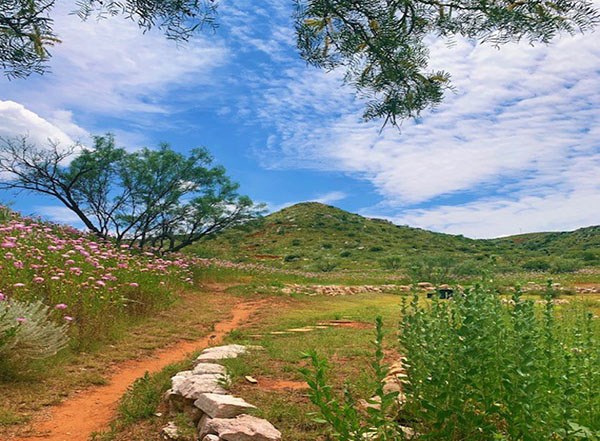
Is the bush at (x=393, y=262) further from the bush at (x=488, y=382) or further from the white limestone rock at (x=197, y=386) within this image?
the bush at (x=488, y=382)

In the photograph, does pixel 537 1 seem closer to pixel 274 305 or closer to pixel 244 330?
pixel 244 330

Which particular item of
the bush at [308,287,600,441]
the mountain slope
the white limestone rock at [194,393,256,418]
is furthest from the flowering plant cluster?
the mountain slope

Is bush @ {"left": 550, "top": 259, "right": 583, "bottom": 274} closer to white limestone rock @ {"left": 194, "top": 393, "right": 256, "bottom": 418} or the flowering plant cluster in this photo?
the flowering plant cluster

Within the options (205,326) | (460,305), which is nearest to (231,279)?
(205,326)

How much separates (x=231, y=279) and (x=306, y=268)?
1412 centimetres

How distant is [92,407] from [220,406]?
192 cm

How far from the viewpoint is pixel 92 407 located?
4.74m

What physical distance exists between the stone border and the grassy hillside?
69.6ft

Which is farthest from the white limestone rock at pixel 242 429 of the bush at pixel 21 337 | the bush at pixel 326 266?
the bush at pixel 326 266

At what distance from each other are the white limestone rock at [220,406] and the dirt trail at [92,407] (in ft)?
3.61

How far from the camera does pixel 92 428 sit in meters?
4.19

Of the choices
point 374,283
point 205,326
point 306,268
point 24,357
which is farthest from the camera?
point 306,268

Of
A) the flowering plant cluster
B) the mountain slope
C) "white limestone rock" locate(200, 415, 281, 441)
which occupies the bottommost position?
"white limestone rock" locate(200, 415, 281, 441)

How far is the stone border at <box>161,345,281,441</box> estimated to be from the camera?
317 cm
